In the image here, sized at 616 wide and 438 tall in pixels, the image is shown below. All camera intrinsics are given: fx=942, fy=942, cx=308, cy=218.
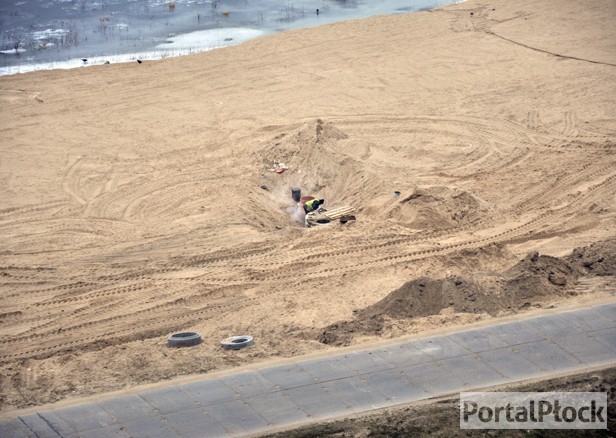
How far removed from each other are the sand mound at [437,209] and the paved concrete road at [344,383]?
4.91 m

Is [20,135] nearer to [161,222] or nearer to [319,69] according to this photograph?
[161,222]

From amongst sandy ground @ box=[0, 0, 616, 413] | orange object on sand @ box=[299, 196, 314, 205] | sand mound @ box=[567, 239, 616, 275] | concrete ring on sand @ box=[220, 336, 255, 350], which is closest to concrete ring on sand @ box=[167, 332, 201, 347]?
sandy ground @ box=[0, 0, 616, 413]

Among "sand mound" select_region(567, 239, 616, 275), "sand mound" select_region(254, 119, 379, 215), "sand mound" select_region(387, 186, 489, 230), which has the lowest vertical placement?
"sand mound" select_region(567, 239, 616, 275)

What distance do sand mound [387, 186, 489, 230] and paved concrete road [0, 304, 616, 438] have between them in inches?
193

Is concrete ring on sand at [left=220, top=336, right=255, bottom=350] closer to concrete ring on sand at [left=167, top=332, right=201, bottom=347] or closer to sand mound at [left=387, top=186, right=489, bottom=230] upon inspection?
concrete ring on sand at [left=167, top=332, right=201, bottom=347]

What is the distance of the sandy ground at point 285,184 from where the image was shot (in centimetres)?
1593

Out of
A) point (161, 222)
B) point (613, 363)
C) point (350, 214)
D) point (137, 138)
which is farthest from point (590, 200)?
point (137, 138)

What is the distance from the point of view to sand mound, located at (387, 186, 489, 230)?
19859mm

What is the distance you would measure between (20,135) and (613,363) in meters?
17.4

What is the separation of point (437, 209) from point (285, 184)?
4084 mm

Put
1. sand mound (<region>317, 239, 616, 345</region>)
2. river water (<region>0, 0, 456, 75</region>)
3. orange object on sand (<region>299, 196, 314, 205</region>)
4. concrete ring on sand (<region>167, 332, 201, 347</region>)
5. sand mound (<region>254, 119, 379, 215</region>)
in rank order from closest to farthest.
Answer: concrete ring on sand (<region>167, 332, 201, 347</region>)
sand mound (<region>317, 239, 616, 345</region>)
orange object on sand (<region>299, 196, 314, 205</region>)
sand mound (<region>254, 119, 379, 215</region>)
river water (<region>0, 0, 456, 75</region>)

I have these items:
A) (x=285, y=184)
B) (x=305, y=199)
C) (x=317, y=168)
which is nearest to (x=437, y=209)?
(x=305, y=199)

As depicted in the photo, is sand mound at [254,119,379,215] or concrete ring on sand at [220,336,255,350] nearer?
concrete ring on sand at [220,336,255,350]

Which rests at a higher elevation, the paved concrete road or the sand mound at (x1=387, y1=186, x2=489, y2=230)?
the sand mound at (x1=387, y1=186, x2=489, y2=230)
